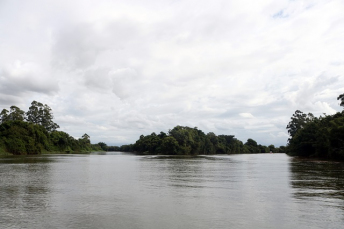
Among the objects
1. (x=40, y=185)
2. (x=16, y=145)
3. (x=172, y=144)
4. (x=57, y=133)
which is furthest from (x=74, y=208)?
(x=57, y=133)

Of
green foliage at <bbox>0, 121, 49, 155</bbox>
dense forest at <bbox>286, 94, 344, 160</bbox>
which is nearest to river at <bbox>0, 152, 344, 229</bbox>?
dense forest at <bbox>286, 94, 344, 160</bbox>

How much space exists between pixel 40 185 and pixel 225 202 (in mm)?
12424

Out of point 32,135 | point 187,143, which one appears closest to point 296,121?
point 187,143

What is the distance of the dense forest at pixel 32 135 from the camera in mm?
92750

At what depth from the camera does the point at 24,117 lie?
129 metres

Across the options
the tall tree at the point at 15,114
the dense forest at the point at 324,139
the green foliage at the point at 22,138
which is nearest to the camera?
the dense forest at the point at 324,139

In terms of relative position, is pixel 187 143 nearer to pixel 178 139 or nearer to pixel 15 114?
pixel 178 139

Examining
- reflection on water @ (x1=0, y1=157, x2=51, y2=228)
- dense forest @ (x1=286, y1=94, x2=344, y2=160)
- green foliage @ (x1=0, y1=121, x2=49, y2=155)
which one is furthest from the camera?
green foliage @ (x1=0, y1=121, x2=49, y2=155)

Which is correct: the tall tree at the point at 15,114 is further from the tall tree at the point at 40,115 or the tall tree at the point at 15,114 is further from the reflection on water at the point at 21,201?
the reflection on water at the point at 21,201

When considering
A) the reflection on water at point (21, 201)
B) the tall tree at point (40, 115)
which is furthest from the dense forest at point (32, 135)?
the reflection on water at point (21, 201)

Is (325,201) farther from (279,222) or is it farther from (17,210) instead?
(17,210)

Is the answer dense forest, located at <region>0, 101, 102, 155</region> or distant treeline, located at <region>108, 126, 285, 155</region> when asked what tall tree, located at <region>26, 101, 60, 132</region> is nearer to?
dense forest, located at <region>0, 101, 102, 155</region>

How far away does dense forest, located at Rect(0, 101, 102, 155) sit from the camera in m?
92.8

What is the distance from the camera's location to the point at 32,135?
344 ft
